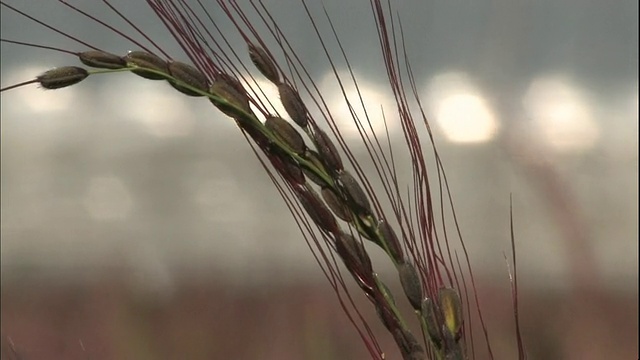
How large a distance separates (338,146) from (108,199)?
0.71 ft

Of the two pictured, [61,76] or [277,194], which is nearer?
[61,76]

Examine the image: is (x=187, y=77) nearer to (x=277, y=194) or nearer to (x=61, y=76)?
(x=61, y=76)

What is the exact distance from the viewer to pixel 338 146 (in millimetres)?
475

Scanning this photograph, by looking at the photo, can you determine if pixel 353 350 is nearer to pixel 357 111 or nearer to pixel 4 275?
pixel 357 111

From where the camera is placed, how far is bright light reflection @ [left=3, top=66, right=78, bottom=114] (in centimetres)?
53

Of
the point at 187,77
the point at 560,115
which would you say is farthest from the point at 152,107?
the point at 560,115

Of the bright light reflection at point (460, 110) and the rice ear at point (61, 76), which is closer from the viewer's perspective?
the rice ear at point (61, 76)

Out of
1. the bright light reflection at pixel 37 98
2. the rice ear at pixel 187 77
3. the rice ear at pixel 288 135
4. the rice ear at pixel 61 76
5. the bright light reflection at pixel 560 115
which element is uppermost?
the bright light reflection at pixel 37 98

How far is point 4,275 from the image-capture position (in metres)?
0.51

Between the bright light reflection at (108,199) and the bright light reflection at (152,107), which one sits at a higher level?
the bright light reflection at (152,107)

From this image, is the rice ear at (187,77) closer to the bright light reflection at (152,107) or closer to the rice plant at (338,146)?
the rice plant at (338,146)

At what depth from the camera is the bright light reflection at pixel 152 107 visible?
0.53 m

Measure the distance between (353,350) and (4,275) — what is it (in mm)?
318

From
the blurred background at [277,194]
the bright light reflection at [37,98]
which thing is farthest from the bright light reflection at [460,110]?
the bright light reflection at [37,98]
